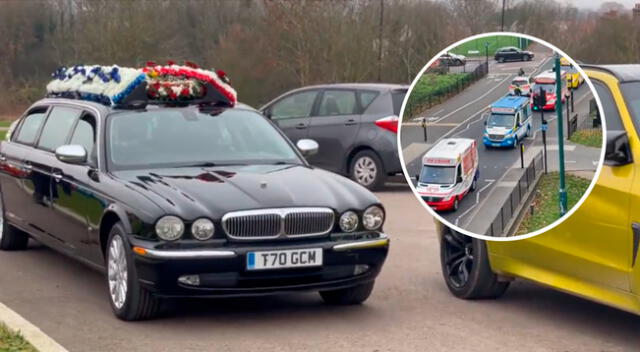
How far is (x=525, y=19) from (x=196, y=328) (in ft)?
9.98

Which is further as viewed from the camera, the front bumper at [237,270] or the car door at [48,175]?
the car door at [48,175]

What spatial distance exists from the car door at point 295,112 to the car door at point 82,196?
8645 millimetres

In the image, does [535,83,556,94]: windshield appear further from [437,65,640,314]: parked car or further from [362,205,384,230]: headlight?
[362,205,384,230]: headlight

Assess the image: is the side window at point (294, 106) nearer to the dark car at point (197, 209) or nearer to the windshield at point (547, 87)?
the dark car at point (197, 209)

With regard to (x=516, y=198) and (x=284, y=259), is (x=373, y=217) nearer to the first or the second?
(x=284, y=259)

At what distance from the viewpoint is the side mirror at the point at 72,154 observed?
8125 mm

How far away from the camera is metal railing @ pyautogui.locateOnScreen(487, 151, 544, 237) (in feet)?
17.4

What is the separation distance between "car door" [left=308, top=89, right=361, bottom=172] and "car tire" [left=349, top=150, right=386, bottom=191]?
181 mm

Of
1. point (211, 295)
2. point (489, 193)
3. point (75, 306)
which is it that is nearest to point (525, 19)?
point (489, 193)

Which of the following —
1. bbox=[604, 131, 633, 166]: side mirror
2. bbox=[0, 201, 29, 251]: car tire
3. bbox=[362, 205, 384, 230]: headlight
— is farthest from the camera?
bbox=[0, 201, 29, 251]: car tire

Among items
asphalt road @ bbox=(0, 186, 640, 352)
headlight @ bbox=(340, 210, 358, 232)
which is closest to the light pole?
asphalt road @ bbox=(0, 186, 640, 352)

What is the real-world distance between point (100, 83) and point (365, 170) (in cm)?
814

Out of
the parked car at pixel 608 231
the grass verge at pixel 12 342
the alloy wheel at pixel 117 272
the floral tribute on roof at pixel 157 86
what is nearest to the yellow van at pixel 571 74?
the parked car at pixel 608 231

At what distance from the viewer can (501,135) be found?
17.1 feet
